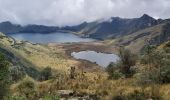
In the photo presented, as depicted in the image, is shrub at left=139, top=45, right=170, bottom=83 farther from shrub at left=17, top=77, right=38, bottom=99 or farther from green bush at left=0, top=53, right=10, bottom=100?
green bush at left=0, top=53, right=10, bottom=100

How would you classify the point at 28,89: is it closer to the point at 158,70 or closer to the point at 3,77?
the point at 3,77

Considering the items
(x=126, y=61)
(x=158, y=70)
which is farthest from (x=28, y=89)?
(x=126, y=61)

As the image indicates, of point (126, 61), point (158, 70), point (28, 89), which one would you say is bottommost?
point (28, 89)

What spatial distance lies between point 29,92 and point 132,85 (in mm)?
8027

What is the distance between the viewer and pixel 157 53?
114 ft

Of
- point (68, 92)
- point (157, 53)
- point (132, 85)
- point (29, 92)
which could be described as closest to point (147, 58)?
point (157, 53)

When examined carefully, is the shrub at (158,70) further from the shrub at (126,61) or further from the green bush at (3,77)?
the shrub at (126,61)

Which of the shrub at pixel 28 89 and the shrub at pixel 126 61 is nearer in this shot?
the shrub at pixel 28 89

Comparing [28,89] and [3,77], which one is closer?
[3,77]

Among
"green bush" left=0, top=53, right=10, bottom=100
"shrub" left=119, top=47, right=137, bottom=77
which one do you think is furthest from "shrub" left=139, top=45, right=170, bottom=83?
"shrub" left=119, top=47, right=137, bottom=77

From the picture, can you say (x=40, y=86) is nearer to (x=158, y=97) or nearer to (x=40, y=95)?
→ (x=40, y=95)

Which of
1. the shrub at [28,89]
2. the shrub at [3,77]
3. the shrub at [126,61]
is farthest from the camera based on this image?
the shrub at [126,61]

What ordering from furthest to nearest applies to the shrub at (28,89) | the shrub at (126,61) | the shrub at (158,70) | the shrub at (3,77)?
the shrub at (126,61) < the shrub at (158,70) < the shrub at (28,89) < the shrub at (3,77)

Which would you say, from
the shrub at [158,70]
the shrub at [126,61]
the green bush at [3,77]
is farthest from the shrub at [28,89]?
the shrub at [126,61]
